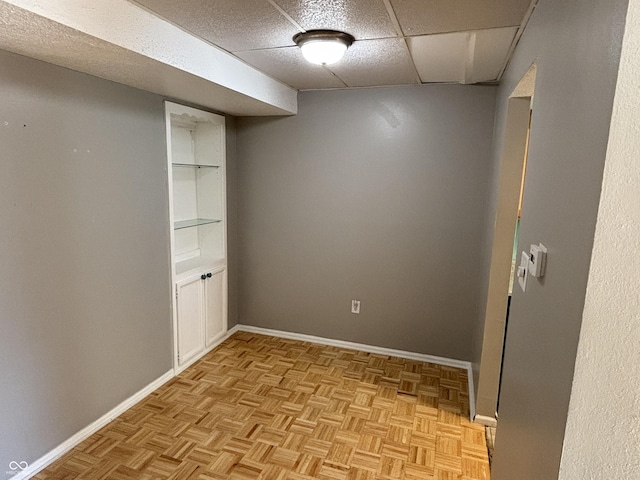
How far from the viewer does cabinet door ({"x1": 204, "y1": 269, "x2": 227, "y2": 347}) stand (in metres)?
3.37

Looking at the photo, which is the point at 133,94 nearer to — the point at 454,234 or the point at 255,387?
the point at 255,387

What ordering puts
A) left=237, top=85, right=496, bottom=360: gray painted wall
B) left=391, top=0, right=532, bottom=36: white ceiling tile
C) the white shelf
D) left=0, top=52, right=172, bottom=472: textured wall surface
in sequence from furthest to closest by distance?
the white shelf
left=237, top=85, right=496, bottom=360: gray painted wall
left=0, top=52, right=172, bottom=472: textured wall surface
left=391, top=0, right=532, bottom=36: white ceiling tile

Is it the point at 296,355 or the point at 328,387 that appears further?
the point at 296,355

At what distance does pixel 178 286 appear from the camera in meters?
2.95

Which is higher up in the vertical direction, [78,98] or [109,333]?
[78,98]

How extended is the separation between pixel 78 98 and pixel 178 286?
56.1 inches

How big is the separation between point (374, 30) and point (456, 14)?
380 millimetres

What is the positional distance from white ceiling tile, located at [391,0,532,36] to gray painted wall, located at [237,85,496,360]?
1.15m

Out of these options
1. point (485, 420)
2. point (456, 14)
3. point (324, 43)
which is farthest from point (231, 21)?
point (485, 420)

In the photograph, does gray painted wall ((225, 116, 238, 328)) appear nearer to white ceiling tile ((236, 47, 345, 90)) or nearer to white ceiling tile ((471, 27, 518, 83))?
white ceiling tile ((236, 47, 345, 90))

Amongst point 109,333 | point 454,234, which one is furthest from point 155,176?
Answer: point 454,234

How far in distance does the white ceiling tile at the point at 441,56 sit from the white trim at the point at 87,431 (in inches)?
109

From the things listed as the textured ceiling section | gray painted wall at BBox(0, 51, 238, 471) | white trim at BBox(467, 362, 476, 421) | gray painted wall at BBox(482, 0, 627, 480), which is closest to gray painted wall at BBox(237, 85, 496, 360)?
white trim at BBox(467, 362, 476, 421)

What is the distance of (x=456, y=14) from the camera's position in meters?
1.68
